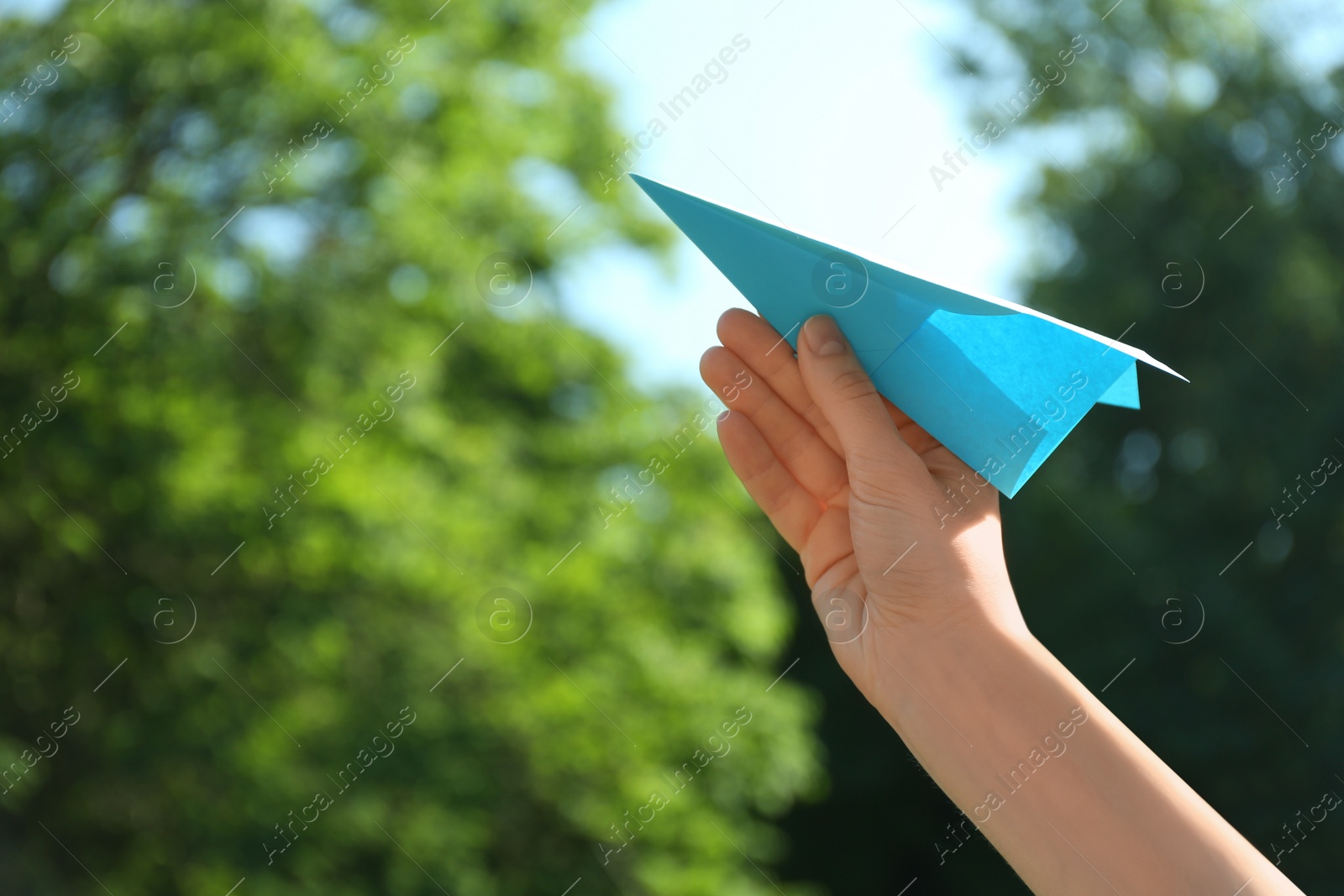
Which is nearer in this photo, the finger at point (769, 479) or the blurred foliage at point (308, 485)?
the finger at point (769, 479)

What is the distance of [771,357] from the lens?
1.89 m

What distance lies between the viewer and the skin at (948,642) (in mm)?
1319

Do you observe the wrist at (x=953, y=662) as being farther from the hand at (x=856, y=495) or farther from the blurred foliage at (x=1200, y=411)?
the blurred foliage at (x=1200, y=411)

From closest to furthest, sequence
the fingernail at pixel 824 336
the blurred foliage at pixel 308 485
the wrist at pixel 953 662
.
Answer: the wrist at pixel 953 662 → the fingernail at pixel 824 336 → the blurred foliage at pixel 308 485

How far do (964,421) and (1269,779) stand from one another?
11459 mm

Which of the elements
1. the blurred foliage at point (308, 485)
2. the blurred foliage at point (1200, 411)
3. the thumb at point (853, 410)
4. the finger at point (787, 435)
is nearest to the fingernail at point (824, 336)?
the thumb at point (853, 410)

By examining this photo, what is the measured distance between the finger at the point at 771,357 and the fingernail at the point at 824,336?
0.10 meters

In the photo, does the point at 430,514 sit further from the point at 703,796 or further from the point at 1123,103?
the point at 1123,103

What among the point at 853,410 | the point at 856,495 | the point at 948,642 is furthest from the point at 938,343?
the point at 948,642

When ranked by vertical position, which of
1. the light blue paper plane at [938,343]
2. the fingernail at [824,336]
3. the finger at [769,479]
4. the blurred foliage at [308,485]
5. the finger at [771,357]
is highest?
the light blue paper plane at [938,343]

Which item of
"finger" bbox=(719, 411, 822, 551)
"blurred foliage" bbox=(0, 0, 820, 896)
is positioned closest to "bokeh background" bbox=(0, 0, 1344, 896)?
"blurred foliage" bbox=(0, 0, 820, 896)

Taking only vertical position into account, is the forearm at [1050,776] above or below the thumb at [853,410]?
below

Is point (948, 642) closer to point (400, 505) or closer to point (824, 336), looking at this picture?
point (824, 336)

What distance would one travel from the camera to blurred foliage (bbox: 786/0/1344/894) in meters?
10.8
